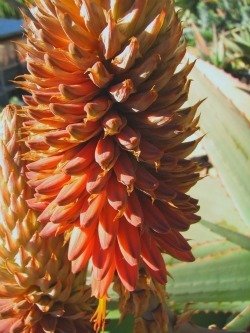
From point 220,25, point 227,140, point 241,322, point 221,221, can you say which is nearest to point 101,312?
point 241,322

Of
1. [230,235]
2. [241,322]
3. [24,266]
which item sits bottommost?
[241,322]

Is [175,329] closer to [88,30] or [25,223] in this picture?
[25,223]

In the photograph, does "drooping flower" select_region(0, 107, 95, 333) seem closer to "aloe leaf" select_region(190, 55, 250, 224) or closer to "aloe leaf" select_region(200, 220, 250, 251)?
"aloe leaf" select_region(200, 220, 250, 251)

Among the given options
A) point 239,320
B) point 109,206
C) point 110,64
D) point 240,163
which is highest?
point 110,64

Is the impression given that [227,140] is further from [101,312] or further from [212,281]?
[101,312]

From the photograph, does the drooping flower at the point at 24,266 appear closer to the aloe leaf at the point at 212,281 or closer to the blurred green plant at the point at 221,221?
the blurred green plant at the point at 221,221

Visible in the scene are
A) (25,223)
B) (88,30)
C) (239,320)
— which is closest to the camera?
(88,30)

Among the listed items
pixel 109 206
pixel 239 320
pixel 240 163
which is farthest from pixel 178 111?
pixel 240 163
